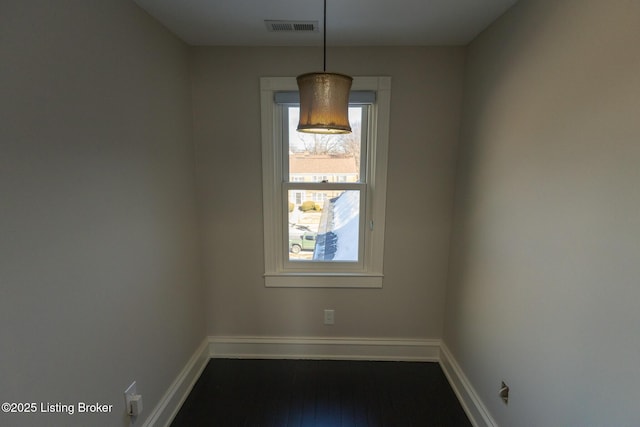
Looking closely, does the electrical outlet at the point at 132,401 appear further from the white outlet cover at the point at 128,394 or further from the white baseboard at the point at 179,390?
the white baseboard at the point at 179,390

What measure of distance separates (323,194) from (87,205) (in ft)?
4.89

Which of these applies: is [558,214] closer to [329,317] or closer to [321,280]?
[321,280]

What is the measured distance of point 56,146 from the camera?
109cm

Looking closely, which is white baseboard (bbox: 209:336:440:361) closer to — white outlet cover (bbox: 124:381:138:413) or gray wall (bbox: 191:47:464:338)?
gray wall (bbox: 191:47:464:338)

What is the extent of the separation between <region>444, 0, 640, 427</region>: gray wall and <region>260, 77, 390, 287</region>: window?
67 cm

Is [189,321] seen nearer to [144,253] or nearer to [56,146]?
[144,253]

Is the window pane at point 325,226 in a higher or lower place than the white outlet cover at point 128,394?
higher

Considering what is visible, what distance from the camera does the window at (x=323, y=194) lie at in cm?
222

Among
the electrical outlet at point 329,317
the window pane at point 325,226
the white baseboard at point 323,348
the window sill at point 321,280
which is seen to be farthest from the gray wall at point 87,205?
the electrical outlet at point 329,317

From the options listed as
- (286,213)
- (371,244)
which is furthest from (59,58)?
(371,244)

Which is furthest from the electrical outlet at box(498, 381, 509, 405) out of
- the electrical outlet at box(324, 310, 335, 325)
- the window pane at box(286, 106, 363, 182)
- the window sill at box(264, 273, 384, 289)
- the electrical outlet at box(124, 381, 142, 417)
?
the electrical outlet at box(124, 381, 142, 417)

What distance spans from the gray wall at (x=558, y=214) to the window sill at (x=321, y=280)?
74 cm

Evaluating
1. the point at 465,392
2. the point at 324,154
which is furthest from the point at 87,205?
the point at 465,392

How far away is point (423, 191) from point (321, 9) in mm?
1332
